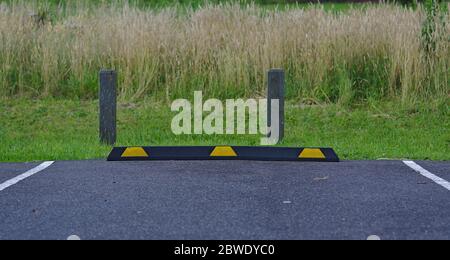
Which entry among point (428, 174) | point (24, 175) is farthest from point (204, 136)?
point (428, 174)

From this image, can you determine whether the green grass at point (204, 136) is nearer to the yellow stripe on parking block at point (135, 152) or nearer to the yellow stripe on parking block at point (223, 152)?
the yellow stripe on parking block at point (135, 152)

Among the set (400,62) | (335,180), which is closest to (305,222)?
(335,180)

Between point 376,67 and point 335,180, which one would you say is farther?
point 376,67

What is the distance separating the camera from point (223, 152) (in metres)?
Answer: 8.61

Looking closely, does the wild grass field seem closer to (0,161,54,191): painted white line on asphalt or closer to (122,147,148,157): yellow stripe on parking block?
(122,147,148,157): yellow stripe on parking block

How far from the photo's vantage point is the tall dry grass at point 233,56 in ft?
40.4

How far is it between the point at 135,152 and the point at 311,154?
5.76 ft

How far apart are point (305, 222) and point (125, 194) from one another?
1.62 m

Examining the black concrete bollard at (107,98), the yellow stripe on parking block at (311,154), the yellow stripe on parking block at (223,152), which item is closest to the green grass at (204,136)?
the black concrete bollard at (107,98)

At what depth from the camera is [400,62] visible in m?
12.2

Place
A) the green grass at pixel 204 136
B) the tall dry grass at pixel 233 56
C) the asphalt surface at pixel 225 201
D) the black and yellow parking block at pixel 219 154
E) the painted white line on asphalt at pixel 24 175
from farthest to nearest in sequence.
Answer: the tall dry grass at pixel 233 56 < the green grass at pixel 204 136 < the black and yellow parking block at pixel 219 154 < the painted white line on asphalt at pixel 24 175 < the asphalt surface at pixel 225 201

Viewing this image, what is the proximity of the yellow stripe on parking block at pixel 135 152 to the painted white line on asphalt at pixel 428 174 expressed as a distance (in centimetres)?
259
